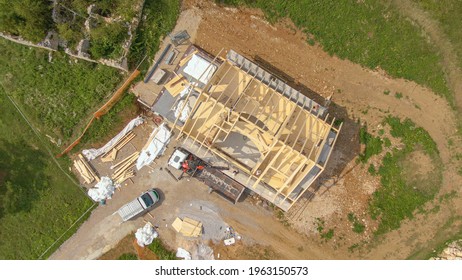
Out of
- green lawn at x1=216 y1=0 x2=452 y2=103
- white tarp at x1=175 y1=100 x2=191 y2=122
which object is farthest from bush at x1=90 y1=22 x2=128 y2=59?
green lawn at x1=216 y1=0 x2=452 y2=103

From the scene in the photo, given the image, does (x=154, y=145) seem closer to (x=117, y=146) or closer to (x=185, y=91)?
(x=117, y=146)

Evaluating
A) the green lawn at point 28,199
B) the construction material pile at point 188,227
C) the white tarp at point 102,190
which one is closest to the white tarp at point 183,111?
the white tarp at point 102,190

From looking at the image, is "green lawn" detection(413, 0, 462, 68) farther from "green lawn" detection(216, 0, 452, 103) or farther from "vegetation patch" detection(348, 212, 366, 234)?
"vegetation patch" detection(348, 212, 366, 234)

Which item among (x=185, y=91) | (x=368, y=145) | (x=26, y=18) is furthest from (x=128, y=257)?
(x=368, y=145)

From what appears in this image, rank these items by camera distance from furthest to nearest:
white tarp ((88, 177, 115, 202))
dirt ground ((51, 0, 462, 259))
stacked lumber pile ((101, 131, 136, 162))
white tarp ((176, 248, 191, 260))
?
stacked lumber pile ((101, 131, 136, 162)) < white tarp ((88, 177, 115, 202)) < white tarp ((176, 248, 191, 260)) < dirt ground ((51, 0, 462, 259))

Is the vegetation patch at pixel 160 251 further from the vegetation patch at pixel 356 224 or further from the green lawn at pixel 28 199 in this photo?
the vegetation patch at pixel 356 224

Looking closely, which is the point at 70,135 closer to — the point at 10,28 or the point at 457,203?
the point at 10,28
